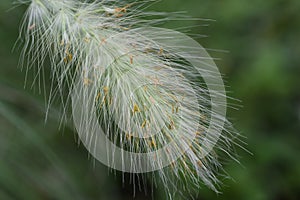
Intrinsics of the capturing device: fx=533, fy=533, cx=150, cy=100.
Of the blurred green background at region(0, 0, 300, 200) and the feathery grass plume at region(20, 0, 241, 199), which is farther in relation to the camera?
the blurred green background at region(0, 0, 300, 200)

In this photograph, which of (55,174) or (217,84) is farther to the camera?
(55,174)

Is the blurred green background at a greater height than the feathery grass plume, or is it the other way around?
the feathery grass plume

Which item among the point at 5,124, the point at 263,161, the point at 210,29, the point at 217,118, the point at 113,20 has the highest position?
the point at 113,20

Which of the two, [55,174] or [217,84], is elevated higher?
[217,84]

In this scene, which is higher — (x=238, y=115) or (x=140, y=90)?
(x=140, y=90)

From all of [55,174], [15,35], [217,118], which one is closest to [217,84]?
[217,118]

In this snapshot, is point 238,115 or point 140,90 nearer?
point 140,90

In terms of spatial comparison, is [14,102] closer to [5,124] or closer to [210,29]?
[5,124]

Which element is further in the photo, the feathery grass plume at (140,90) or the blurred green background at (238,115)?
the blurred green background at (238,115)
